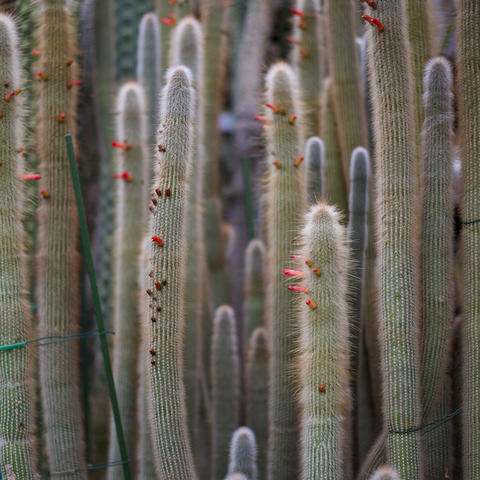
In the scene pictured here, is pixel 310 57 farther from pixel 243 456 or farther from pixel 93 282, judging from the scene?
pixel 243 456

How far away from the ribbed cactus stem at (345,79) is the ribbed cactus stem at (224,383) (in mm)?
1207

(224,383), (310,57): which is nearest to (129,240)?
(224,383)

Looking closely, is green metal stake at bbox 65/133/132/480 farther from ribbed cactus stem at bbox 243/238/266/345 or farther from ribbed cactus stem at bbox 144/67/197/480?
ribbed cactus stem at bbox 243/238/266/345

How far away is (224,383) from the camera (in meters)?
4.24

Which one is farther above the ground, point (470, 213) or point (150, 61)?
point (150, 61)

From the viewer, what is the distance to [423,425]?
10.0 feet

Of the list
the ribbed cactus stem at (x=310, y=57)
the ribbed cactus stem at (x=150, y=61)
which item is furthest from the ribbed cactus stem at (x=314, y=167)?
the ribbed cactus stem at (x=150, y=61)

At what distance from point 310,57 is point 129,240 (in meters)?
1.82

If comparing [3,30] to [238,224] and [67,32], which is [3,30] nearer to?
[67,32]

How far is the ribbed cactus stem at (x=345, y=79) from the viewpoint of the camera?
417cm

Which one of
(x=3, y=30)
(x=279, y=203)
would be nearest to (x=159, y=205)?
(x=279, y=203)

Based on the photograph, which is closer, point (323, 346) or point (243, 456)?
point (323, 346)

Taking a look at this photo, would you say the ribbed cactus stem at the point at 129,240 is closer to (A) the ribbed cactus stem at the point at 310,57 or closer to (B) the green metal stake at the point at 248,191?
(B) the green metal stake at the point at 248,191

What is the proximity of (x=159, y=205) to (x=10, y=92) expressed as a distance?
37.5 inches
